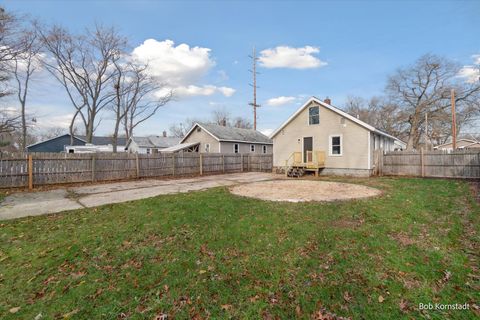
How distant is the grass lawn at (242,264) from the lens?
2.74 metres

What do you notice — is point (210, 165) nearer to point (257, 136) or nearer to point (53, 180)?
point (53, 180)

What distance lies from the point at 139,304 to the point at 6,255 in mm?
3140

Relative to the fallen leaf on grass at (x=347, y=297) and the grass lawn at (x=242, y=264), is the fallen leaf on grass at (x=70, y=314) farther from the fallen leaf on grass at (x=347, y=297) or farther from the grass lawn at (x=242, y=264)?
the fallen leaf on grass at (x=347, y=297)

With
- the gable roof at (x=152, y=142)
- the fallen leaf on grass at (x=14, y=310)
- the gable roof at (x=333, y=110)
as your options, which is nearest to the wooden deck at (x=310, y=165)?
the gable roof at (x=333, y=110)

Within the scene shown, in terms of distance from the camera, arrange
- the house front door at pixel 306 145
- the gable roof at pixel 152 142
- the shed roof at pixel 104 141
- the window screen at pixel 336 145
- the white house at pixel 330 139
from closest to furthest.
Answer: the white house at pixel 330 139 → the window screen at pixel 336 145 → the house front door at pixel 306 145 → the gable roof at pixel 152 142 → the shed roof at pixel 104 141

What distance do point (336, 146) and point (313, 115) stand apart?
Answer: 283cm

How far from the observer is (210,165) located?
18.7 m

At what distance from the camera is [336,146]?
618 inches

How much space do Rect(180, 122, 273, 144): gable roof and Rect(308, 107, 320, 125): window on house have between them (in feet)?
31.2

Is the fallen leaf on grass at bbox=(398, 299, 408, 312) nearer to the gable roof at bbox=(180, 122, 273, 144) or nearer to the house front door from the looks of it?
the house front door

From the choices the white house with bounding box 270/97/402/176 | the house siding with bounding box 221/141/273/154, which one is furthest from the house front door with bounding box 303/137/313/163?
the house siding with bounding box 221/141/273/154

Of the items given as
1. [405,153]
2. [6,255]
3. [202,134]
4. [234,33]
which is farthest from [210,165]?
[6,255]

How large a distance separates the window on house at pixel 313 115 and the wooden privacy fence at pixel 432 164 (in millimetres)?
4960

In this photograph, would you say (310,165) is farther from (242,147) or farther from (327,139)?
(242,147)
